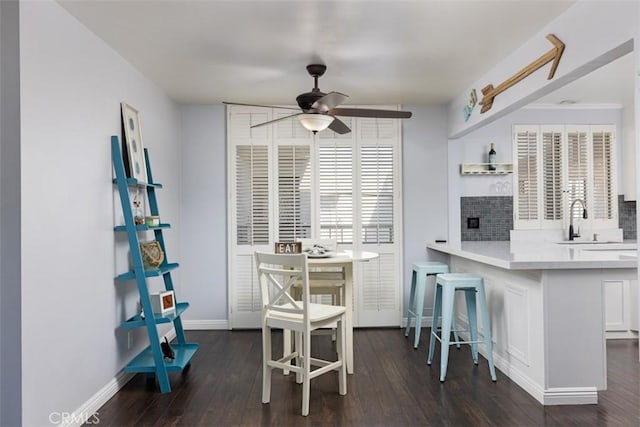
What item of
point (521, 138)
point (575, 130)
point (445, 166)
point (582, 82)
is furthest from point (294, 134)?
point (575, 130)

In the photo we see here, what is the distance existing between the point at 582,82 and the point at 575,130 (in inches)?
40.5

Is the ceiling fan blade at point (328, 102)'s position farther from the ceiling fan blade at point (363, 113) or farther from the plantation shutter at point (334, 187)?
the plantation shutter at point (334, 187)

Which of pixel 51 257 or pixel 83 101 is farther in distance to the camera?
pixel 83 101

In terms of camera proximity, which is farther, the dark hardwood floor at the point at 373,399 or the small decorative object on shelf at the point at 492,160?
the small decorative object on shelf at the point at 492,160

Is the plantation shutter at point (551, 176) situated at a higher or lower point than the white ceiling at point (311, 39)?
lower

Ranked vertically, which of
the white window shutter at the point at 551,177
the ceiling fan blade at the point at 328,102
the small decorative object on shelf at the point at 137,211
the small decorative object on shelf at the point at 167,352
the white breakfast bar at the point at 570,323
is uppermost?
the ceiling fan blade at the point at 328,102

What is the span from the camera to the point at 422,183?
16.5 ft

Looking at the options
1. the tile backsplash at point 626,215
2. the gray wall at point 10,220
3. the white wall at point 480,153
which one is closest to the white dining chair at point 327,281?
the white wall at point 480,153

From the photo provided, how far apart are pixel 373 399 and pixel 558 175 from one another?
11.4ft

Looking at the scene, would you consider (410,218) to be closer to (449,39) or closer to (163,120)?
(449,39)

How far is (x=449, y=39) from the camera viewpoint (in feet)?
10.3

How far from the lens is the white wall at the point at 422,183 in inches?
197

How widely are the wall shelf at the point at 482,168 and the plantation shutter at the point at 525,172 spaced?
0.47 feet
